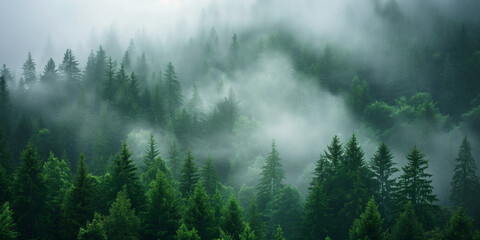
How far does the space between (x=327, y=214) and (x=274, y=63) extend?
8004 cm

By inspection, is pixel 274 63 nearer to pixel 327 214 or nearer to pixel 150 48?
pixel 150 48

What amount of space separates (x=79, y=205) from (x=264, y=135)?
52395 millimetres

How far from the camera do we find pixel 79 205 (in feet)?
103

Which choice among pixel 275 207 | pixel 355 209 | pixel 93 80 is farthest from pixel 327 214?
pixel 93 80

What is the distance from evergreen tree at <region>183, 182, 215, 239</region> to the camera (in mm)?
32219

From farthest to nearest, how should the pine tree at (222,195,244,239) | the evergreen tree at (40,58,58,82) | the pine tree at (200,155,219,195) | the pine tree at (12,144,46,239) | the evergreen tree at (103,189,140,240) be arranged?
1. the evergreen tree at (40,58,58,82)
2. the pine tree at (200,155,219,195)
3. the pine tree at (12,144,46,239)
4. the pine tree at (222,195,244,239)
5. the evergreen tree at (103,189,140,240)

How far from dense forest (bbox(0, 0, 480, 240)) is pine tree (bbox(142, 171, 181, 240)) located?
137mm

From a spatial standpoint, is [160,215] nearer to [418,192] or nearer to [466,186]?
[418,192]

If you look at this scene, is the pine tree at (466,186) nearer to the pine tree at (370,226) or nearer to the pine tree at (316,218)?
the pine tree at (316,218)

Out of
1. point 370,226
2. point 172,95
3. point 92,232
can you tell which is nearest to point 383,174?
point 370,226

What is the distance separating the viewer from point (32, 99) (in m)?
106

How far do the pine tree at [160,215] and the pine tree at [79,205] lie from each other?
17.4 feet

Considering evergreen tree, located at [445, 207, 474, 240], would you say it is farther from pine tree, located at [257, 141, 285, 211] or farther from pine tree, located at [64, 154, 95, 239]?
pine tree, located at [64, 154, 95, 239]

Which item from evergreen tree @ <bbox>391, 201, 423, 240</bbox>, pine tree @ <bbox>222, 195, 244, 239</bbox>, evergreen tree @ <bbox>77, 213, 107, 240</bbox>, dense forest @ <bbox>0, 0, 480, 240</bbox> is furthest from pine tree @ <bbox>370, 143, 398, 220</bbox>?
evergreen tree @ <bbox>77, 213, 107, 240</bbox>
